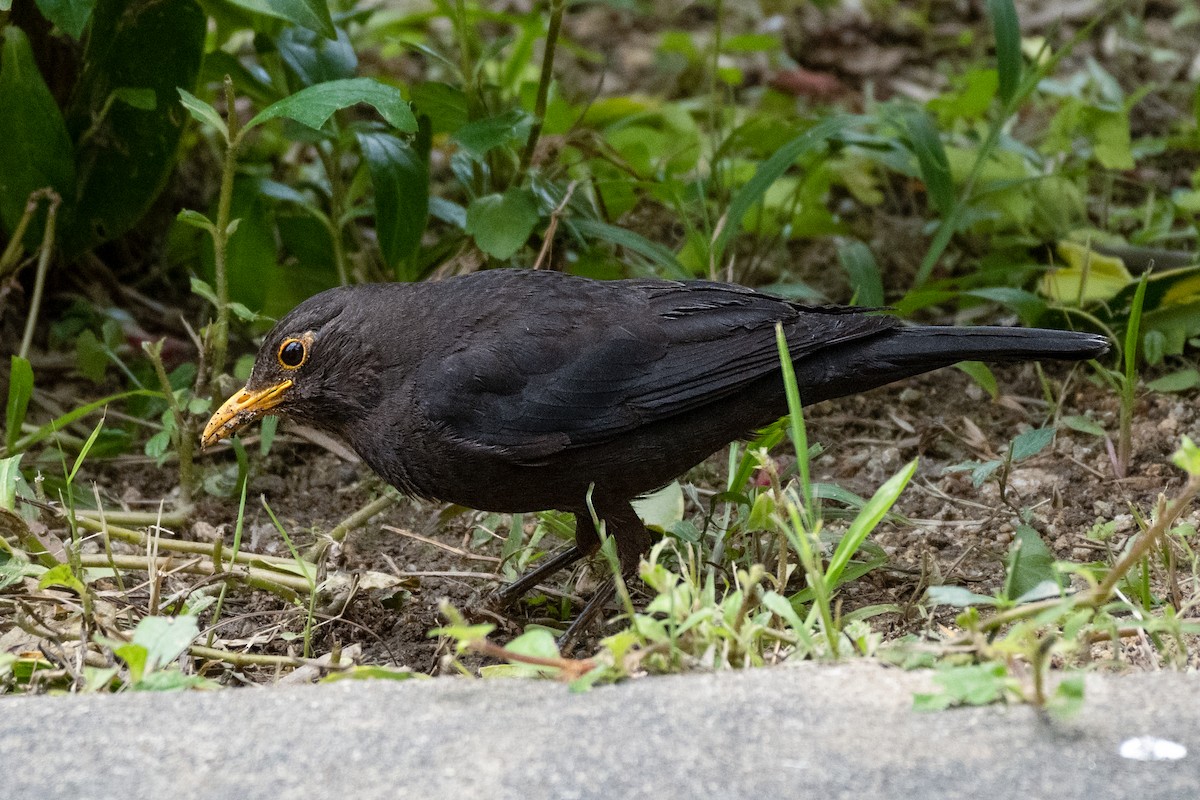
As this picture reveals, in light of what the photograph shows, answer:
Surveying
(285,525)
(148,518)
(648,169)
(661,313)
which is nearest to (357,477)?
(285,525)

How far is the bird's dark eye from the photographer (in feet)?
12.9

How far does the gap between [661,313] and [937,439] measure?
1.46m

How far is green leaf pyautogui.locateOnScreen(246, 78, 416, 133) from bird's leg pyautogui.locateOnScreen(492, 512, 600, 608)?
1333mm

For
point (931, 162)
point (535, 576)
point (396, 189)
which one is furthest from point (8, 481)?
point (931, 162)

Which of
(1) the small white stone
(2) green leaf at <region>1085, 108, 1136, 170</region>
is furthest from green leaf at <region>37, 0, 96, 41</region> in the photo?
(2) green leaf at <region>1085, 108, 1136, 170</region>

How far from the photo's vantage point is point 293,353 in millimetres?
3926

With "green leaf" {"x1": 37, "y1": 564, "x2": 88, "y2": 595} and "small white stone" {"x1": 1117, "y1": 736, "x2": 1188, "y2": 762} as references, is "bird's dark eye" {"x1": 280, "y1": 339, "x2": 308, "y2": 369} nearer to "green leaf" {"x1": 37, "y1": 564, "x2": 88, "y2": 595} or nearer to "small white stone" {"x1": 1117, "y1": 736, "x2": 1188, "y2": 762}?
"green leaf" {"x1": 37, "y1": 564, "x2": 88, "y2": 595}

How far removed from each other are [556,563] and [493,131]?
1.55 metres

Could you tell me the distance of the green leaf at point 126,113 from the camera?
4746 millimetres

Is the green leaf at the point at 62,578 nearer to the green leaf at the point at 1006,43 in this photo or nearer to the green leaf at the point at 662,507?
the green leaf at the point at 662,507

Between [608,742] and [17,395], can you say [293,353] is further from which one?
[608,742]

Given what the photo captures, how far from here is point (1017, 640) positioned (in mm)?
2496

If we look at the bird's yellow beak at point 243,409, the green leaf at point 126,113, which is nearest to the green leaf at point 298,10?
the green leaf at point 126,113

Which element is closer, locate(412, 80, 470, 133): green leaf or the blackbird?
the blackbird
